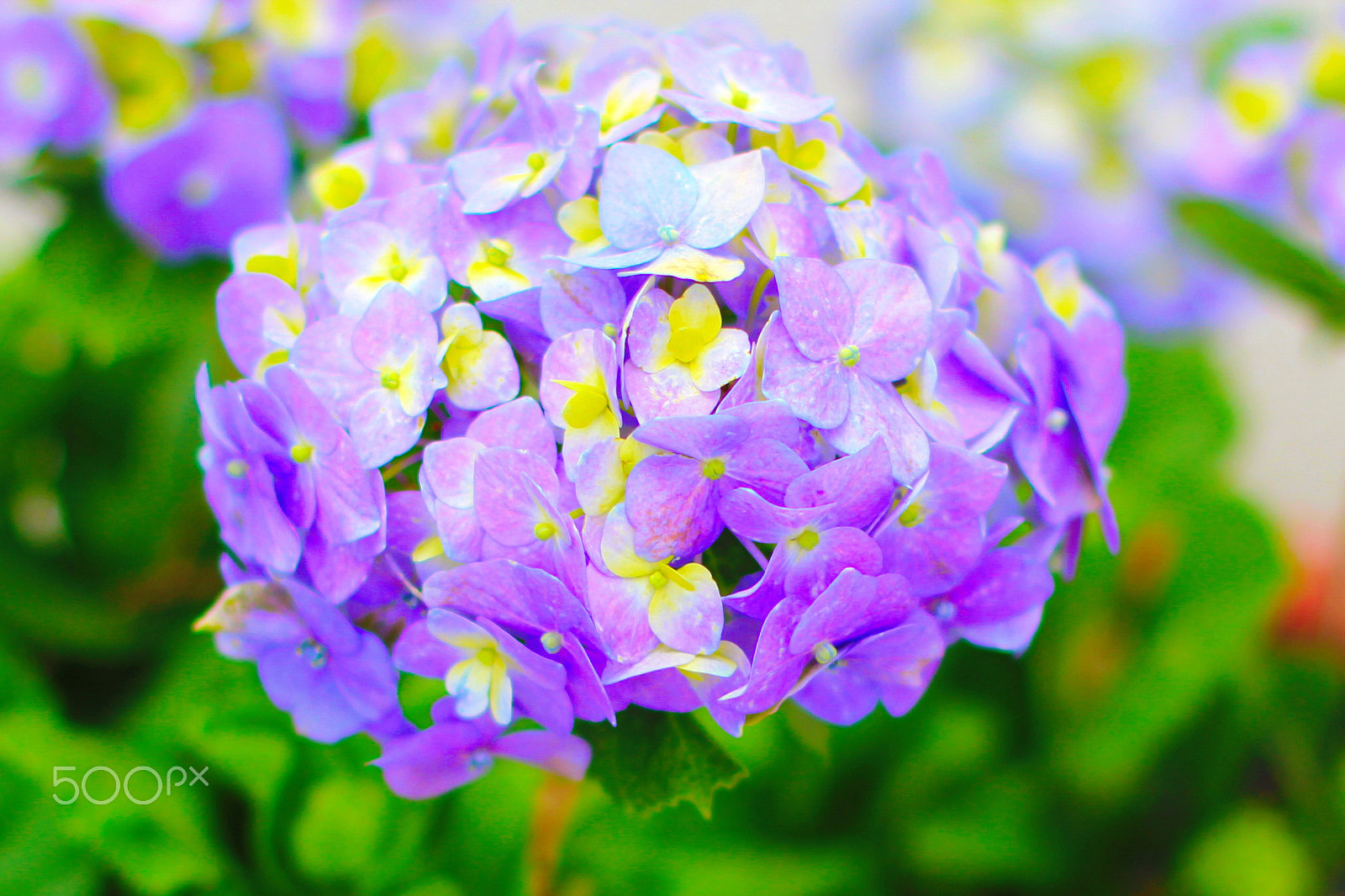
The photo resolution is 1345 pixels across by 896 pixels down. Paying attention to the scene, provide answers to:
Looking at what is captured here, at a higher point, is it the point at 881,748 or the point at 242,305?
the point at 242,305

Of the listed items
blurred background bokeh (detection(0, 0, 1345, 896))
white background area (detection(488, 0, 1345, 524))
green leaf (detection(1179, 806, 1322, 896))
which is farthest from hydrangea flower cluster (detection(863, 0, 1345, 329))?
green leaf (detection(1179, 806, 1322, 896))

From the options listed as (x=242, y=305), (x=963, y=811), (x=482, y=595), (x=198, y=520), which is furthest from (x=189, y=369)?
(x=963, y=811)

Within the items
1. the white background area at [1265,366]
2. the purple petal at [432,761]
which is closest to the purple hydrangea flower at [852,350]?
the purple petal at [432,761]

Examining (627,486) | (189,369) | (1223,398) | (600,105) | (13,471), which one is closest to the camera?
(627,486)

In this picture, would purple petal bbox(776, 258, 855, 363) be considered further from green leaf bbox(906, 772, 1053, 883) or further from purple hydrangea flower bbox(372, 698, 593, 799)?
green leaf bbox(906, 772, 1053, 883)

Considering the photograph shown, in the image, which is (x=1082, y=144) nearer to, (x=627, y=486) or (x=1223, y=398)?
(x=1223, y=398)

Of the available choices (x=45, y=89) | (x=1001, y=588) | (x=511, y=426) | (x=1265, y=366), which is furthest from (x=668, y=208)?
(x=1265, y=366)
